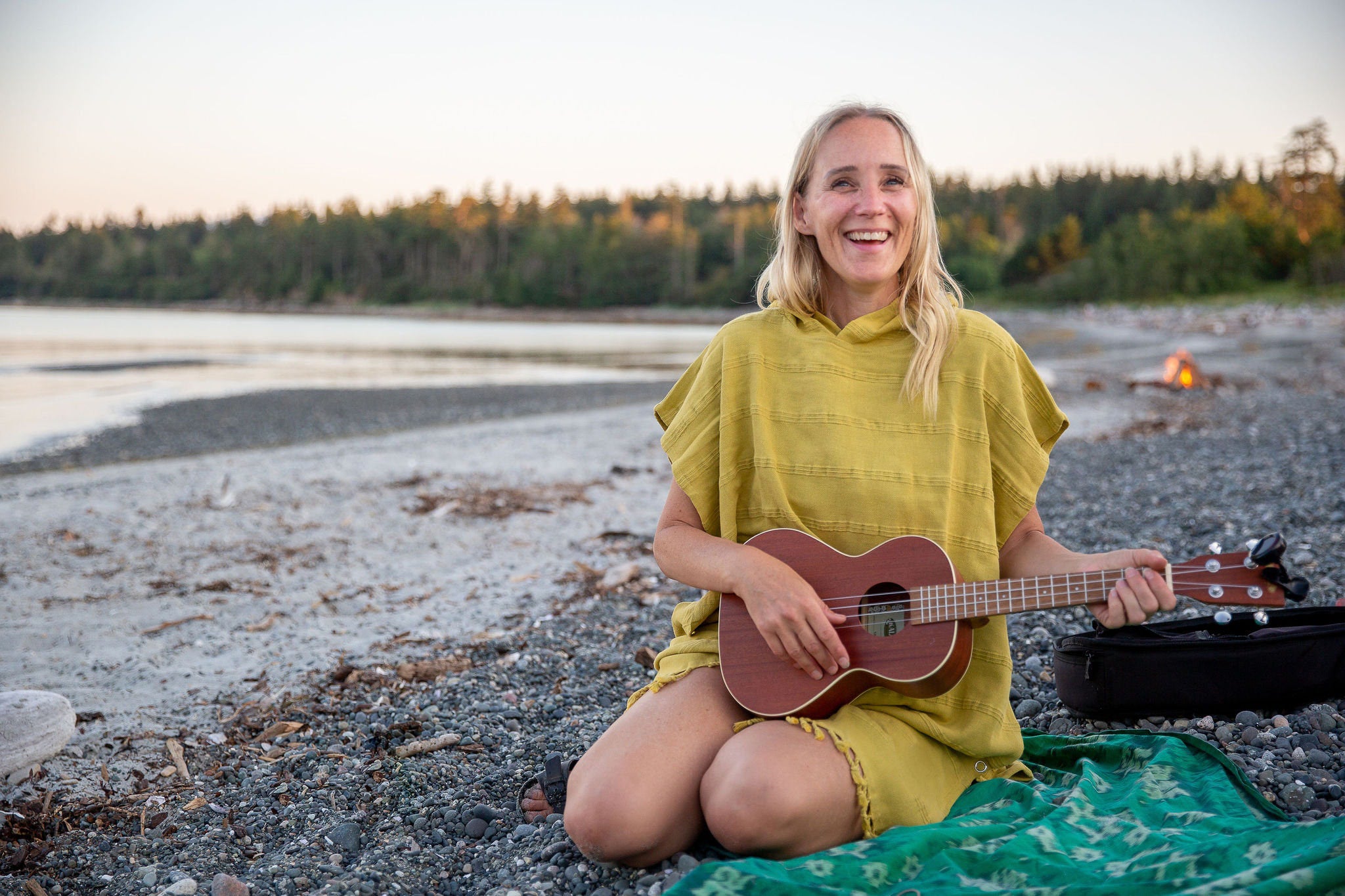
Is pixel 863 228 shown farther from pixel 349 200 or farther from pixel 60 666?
pixel 349 200

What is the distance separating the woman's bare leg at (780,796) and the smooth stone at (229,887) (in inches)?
53.2

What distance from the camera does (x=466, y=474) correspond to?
9.94 metres

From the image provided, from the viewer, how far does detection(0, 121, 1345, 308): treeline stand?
284ft

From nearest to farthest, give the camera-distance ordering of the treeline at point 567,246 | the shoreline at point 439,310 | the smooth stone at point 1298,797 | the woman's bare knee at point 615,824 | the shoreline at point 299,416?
the woman's bare knee at point 615,824
the smooth stone at point 1298,797
the shoreline at point 299,416
the treeline at point 567,246
the shoreline at point 439,310

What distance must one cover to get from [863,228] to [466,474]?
309 inches

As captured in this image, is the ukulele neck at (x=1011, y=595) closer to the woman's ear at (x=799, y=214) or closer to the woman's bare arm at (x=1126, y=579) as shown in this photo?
the woman's bare arm at (x=1126, y=579)

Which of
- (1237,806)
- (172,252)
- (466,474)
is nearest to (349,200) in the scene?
(172,252)

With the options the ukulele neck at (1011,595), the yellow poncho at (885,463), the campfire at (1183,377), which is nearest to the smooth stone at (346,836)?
the yellow poncho at (885,463)

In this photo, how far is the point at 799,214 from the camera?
9.37 feet

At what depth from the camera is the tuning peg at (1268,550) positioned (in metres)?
2.21

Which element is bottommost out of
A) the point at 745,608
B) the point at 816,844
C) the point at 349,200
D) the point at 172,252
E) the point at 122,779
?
the point at 122,779

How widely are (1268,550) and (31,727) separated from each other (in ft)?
13.7

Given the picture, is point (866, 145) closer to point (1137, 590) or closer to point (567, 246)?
point (1137, 590)

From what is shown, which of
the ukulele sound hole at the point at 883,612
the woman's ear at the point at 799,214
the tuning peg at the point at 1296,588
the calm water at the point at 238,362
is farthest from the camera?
the calm water at the point at 238,362
